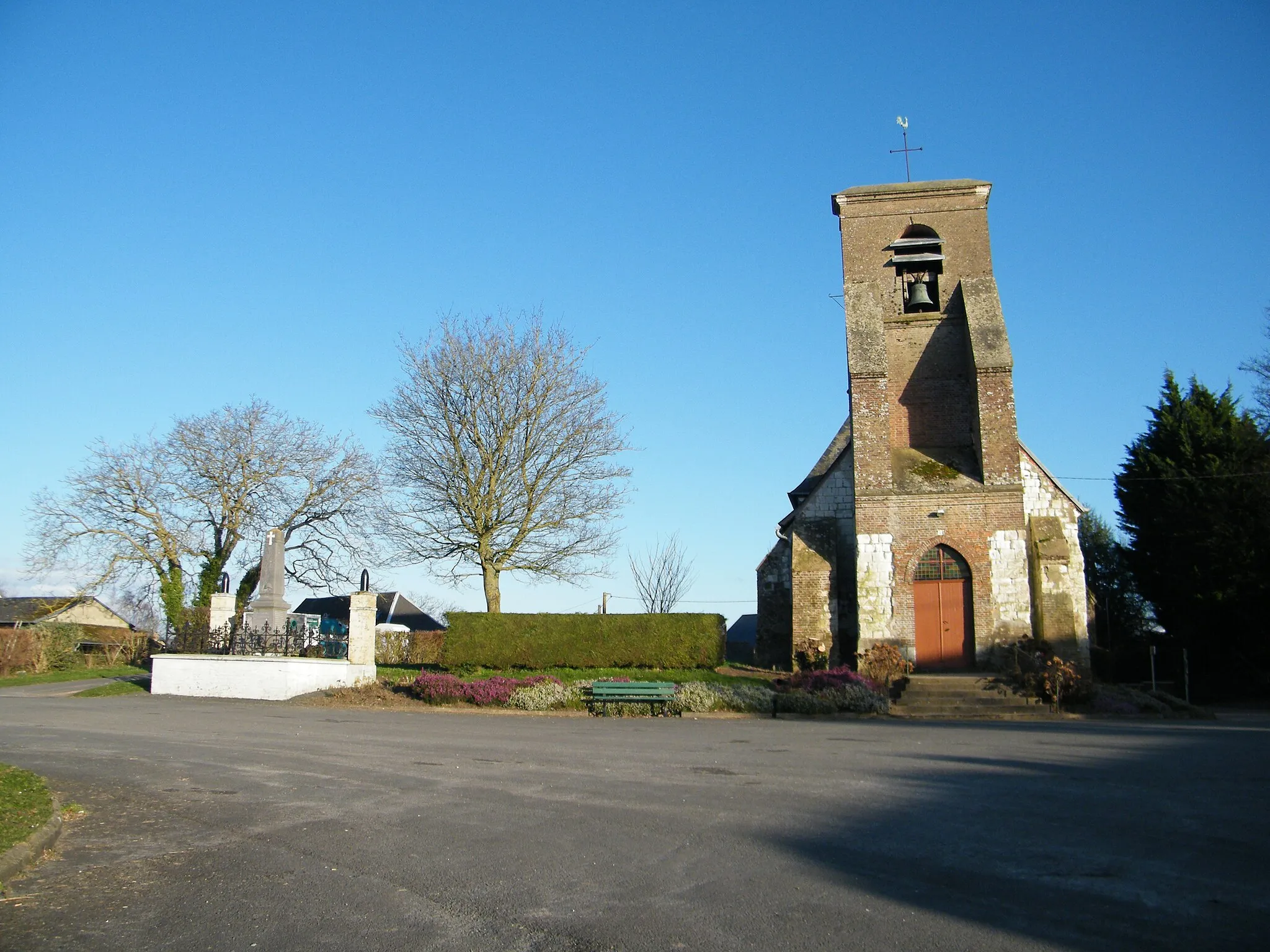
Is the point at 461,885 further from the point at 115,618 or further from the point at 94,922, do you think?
the point at 115,618

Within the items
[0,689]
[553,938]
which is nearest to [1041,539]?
[553,938]

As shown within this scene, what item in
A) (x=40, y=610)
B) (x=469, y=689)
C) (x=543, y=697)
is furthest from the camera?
(x=40, y=610)

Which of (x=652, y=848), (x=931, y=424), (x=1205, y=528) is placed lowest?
(x=652, y=848)

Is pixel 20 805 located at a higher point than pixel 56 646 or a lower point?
lower

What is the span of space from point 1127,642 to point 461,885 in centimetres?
3496

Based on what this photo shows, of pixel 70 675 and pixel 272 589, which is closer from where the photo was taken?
pixel 272 589

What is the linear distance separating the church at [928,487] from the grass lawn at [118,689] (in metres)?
17.6

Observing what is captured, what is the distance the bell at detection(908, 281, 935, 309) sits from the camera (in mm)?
27109

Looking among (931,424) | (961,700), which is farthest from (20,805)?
(931,424)

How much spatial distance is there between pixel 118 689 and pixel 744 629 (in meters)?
43.7

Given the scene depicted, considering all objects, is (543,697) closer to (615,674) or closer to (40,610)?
(615,674)

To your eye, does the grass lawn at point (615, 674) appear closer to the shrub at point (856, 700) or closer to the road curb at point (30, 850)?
the shrub at point (856, 700)

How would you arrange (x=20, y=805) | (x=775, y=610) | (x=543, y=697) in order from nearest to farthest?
(x=20, y=805)
(x=543, y=697)
(x=775, y=610)

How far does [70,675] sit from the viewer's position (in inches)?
1319
